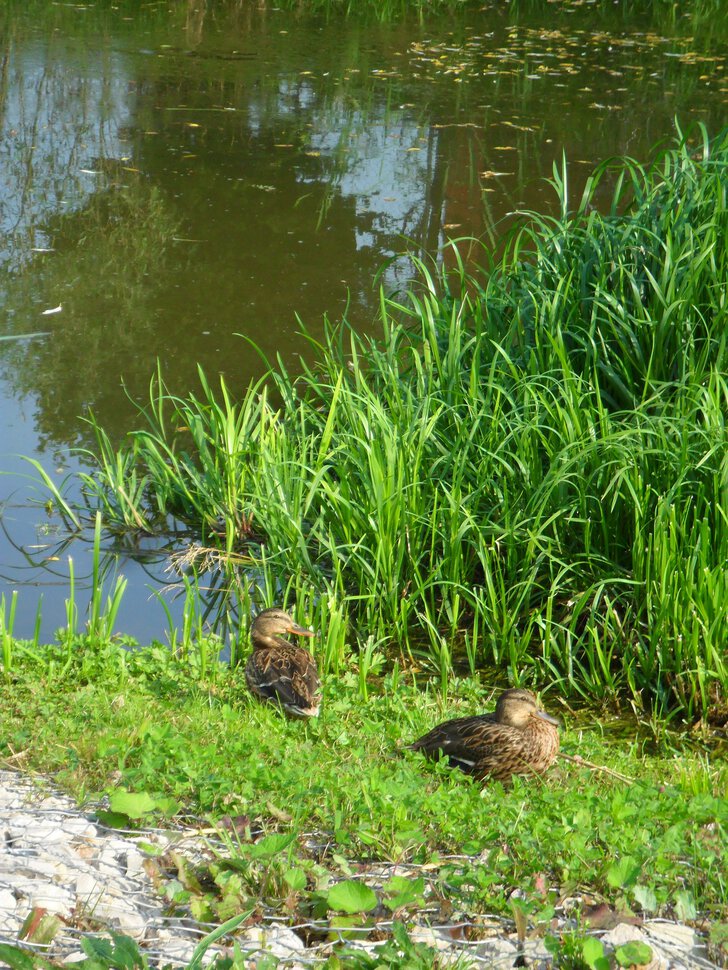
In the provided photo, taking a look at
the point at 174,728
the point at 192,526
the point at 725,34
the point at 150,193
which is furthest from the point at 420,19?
the point at 174,728

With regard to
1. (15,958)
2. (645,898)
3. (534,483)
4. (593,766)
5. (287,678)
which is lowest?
(593,766)

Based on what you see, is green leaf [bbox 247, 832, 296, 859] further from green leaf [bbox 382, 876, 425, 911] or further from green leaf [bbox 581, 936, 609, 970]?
green leaf [bbox 581, 936, 609, 970]

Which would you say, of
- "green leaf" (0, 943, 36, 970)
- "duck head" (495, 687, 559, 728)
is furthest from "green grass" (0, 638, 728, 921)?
"green leaf" (0, 943, 36, 970)

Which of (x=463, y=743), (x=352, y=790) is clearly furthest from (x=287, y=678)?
(x=352, y=790)

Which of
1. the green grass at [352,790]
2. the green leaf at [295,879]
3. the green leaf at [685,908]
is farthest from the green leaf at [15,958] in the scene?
the green leaf at [685,908]

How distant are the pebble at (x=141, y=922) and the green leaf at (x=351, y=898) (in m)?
0.09

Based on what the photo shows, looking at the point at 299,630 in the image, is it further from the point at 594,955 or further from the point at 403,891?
the point at 594,955

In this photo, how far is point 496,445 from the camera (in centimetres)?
550

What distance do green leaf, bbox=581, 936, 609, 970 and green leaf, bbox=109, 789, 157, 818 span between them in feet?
4.18

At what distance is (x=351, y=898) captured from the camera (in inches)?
111

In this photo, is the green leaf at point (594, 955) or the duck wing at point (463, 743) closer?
the green leaf at point (594, 955)

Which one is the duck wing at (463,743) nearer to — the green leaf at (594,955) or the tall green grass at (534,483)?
the tall green grass at (534,483)

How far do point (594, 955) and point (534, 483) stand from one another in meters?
2.91

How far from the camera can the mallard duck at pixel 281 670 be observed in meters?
4.34
